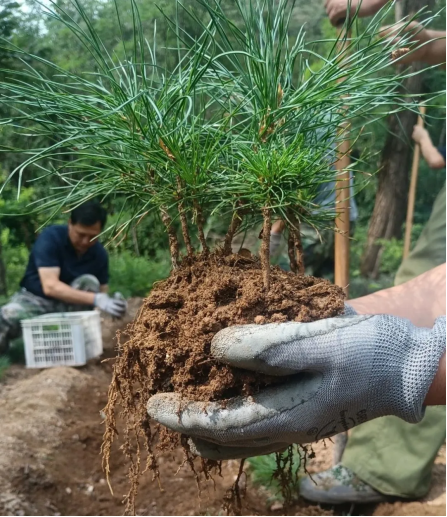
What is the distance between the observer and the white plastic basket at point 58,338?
3.41 m

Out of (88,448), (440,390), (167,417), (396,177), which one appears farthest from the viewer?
(396,177)

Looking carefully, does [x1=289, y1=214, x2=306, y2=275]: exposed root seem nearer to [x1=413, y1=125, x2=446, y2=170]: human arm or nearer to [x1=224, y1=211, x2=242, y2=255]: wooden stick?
[x1=224, y1=211, x2=242, y2=255]: wooden stick

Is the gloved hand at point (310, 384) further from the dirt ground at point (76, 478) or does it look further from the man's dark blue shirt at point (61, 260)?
the man's dark blue shirt at point (61, 260)

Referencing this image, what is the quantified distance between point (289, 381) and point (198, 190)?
0.30 metres

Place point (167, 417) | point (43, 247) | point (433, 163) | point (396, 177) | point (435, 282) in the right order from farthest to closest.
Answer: point (396, 177) → point (433, 163) → point (43, 247) → point (435, 282) → point (167, 417)

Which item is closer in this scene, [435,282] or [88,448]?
[435,282]

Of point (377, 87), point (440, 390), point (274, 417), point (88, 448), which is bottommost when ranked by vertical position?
point (88, 448)

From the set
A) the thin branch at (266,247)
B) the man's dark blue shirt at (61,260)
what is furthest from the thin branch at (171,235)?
the man's dark blue shirt at (61,260)

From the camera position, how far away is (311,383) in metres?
0.84

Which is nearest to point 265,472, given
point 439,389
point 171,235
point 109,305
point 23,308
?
point 109,305

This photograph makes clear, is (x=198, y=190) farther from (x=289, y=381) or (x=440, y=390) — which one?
(x=440, y=390)

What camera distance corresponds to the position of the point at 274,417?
31.3 inches

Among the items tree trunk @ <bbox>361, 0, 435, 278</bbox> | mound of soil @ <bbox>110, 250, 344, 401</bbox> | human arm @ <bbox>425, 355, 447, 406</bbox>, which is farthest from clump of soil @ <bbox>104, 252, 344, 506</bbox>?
tree trunk @ <bbox>361, 0, 435, 278</bbox>

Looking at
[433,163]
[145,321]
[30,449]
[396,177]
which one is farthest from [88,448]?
[396,177]
